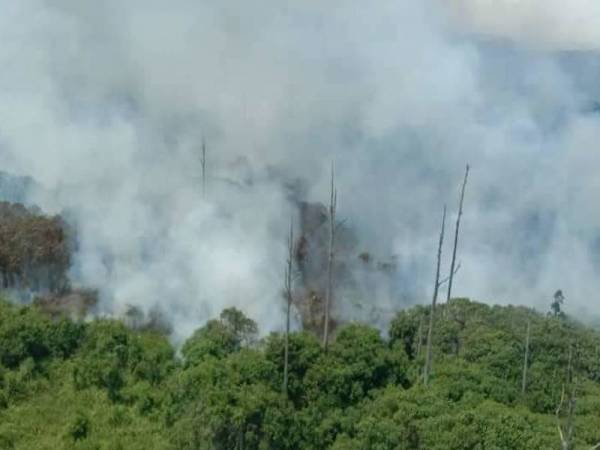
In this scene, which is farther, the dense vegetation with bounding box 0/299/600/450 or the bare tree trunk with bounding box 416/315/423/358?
the bare tree trunk with bounding box 416/315/423/358

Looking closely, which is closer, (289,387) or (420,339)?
(289,387)

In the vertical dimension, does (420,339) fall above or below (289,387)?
above

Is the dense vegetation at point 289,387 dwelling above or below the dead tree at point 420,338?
below

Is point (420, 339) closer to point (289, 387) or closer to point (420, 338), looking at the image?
point (420, 338)

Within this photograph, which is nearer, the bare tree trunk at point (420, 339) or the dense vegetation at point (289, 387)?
the dense vegetation at point (289, 387)

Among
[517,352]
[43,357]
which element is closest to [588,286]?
[517,352]

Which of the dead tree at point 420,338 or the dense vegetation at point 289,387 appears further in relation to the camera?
the dead tree at point 420,338

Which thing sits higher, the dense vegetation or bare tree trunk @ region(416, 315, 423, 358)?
bare tree trunk @ region(416, 315, 423, 358)

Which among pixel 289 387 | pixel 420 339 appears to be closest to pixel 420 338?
pixel 420 339

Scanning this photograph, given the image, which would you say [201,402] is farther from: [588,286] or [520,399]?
[588,286]

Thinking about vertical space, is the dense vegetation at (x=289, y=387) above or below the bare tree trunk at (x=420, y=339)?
below

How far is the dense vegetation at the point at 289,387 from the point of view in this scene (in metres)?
16.7

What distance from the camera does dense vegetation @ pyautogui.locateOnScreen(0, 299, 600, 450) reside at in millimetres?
16703

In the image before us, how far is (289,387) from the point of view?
19.4 m
